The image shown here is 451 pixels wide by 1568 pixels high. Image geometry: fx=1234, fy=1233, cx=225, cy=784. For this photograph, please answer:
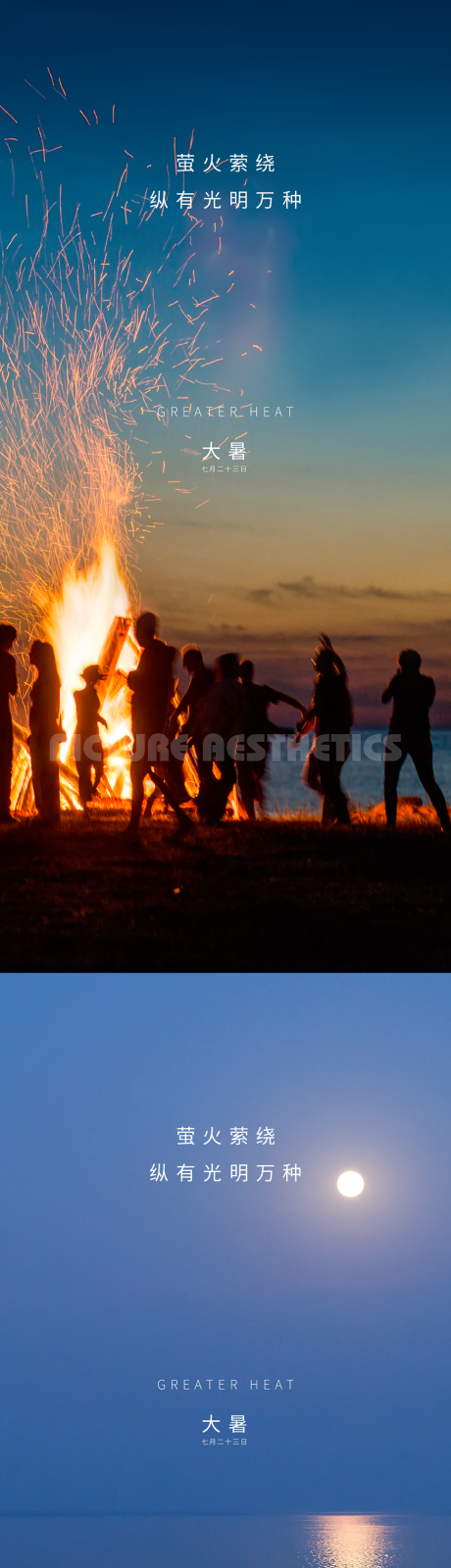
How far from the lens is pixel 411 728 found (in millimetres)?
6012

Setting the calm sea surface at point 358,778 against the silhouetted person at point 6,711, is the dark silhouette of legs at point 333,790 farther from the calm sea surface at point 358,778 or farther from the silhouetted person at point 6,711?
the silhouetted person at point 6,711

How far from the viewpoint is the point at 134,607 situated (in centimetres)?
592

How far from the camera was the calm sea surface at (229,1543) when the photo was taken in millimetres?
1888

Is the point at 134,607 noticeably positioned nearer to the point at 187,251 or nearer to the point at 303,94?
the point at 187,251

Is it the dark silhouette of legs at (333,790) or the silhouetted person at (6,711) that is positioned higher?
the silhouetted person at (6,711)

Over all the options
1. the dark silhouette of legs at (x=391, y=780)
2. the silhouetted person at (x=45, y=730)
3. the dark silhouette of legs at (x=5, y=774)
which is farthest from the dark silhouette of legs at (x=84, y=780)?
the dark silhouette of legs at (x=391, y=780)

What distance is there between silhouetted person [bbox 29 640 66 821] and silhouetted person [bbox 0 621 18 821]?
11 centimetres

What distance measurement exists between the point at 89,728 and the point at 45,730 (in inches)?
8.9

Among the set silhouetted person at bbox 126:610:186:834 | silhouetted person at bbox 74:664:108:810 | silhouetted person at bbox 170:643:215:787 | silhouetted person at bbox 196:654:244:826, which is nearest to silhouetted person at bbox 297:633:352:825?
silhouetted person at bbox 196:654:244:826

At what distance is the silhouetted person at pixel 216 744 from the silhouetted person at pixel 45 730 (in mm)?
705

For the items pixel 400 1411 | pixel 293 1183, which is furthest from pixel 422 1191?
pixel 400 1411

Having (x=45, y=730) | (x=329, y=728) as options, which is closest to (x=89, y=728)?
(x=45, y=730)

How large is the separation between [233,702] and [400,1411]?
13.3 ft

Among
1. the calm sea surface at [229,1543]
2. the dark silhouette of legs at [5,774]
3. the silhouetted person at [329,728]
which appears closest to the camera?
the calm sea surface at [229,1543]
